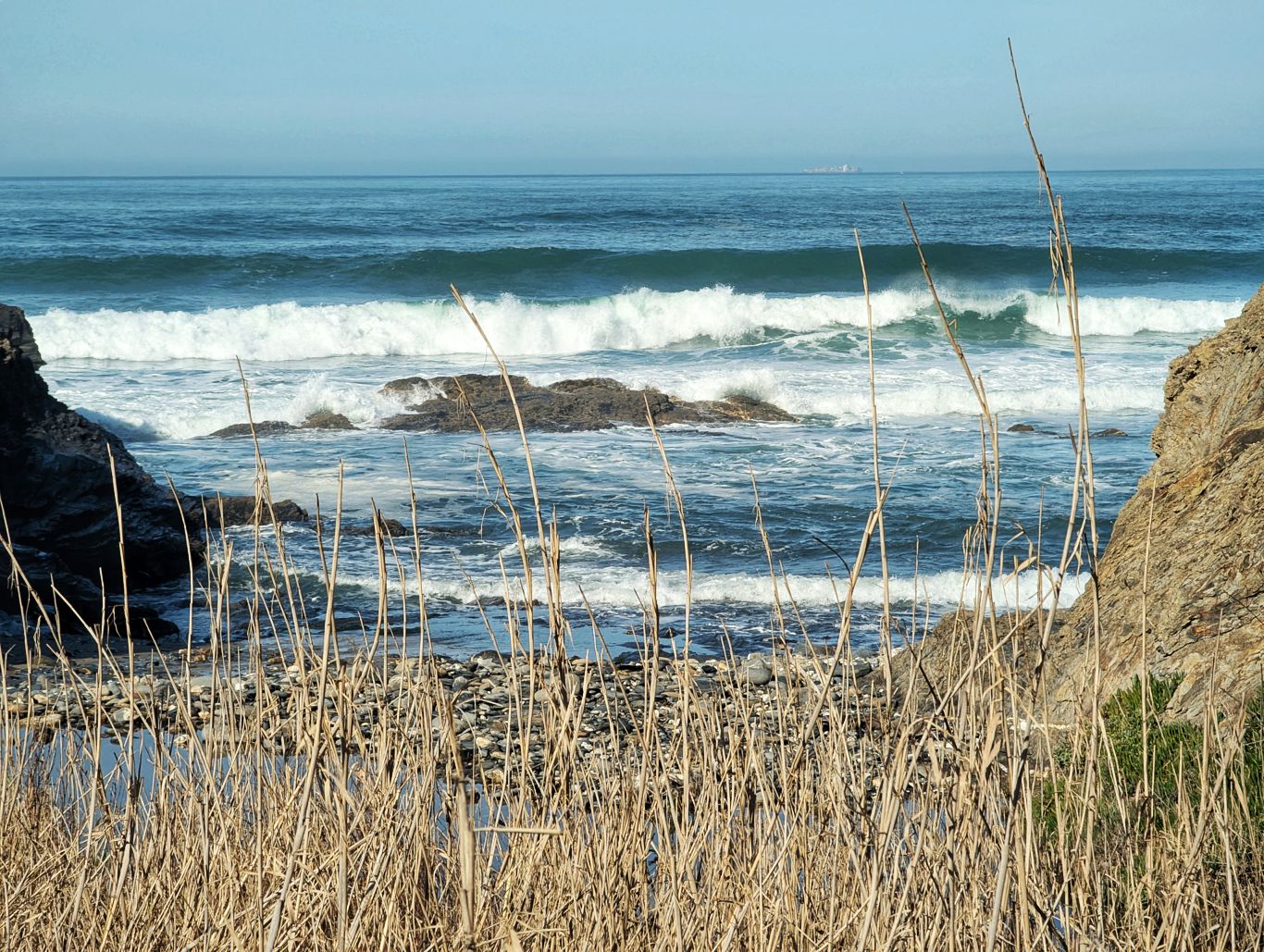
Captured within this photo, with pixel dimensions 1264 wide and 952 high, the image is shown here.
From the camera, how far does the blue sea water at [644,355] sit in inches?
346

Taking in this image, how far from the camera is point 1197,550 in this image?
4.27m

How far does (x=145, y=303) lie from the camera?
23703 mm

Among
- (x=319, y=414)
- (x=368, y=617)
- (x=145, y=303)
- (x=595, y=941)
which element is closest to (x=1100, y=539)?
(x=368, y=617)

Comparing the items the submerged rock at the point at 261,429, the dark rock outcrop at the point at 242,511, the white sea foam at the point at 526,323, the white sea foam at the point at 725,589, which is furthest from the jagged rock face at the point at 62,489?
the white sea foam at the point at 526,323

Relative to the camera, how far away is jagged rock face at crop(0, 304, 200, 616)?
7.47m

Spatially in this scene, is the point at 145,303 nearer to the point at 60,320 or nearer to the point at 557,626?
the point at 60,320

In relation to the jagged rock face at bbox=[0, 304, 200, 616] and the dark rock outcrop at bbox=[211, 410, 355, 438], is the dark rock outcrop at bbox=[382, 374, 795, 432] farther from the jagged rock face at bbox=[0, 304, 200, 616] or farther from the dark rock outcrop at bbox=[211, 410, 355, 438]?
the jagged rock face at bbox=[0, 304, 200, 616]

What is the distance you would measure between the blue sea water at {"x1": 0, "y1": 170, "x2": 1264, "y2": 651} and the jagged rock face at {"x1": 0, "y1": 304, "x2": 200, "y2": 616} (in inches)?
30.9

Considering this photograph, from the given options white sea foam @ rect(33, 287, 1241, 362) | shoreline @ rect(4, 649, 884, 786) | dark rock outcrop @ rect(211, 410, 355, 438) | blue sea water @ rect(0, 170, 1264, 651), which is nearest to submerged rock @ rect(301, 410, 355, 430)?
dark rock outcrop @ rect(211, 410, 355, 438)

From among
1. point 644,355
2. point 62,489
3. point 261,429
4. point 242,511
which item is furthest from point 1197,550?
point 644,355

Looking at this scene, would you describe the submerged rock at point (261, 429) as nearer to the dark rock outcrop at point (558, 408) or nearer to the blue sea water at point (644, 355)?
the blue sea water at point (644, 355)

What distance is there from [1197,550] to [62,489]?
675cm

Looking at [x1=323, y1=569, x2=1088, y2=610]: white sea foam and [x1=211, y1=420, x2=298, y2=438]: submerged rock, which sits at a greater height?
[x1=211, y1=420, x2=298, y2=438]: submerged rock

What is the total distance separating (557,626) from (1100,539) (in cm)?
852
